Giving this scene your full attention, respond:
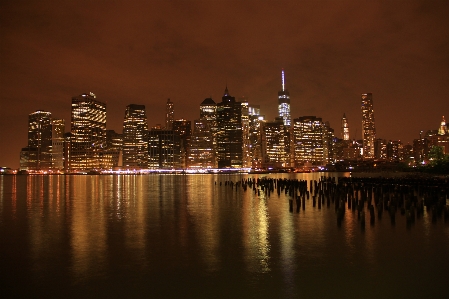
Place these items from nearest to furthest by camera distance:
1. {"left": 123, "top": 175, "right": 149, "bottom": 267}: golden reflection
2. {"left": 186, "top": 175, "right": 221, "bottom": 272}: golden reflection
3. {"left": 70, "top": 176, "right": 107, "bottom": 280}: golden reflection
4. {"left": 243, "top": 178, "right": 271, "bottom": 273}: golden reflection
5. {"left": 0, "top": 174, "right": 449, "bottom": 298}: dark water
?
{"left": 0, "top": 174, "right": 449, "bottom": 298}: dark water
{"left": 70, "top": 176, "right": 107, "bottom": 280}: golden reflection
{"left": 243, "top": 178, "right": 271, "bottom": 273}: golden reflection
{"left": 186, "top": 175, "right": 221, "bottom": 272}: golden reflection
{"left": 123, "top": 175, "right": 149, "bottom": 267}: golden reflection

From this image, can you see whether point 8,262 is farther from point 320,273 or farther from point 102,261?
point 320,273

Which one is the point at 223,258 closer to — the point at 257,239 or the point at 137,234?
the point at 257,239

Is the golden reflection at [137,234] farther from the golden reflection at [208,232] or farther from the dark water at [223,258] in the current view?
the golden reflection at [208,232]

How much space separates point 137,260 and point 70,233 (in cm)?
864

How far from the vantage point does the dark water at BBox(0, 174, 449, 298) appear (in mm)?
13344

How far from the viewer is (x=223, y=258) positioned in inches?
677

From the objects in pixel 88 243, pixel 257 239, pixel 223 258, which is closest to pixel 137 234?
pixel 88 243

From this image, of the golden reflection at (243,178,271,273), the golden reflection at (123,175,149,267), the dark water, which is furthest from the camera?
the golden reflection at (123,175,149,267)

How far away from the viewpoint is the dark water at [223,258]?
13344 millimetres

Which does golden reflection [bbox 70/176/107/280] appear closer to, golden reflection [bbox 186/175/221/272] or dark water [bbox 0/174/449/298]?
dark water [bbox 0/174/449/298]

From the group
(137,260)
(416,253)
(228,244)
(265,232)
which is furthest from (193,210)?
(416,253)

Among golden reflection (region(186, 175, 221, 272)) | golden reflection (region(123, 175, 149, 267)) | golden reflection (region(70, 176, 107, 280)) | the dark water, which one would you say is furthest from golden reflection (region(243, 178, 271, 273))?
golden reflection (region(70, 176, 107, 280))

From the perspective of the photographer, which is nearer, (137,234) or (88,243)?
(88,243)

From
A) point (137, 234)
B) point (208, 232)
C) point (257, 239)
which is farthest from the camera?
point (208, 232)
